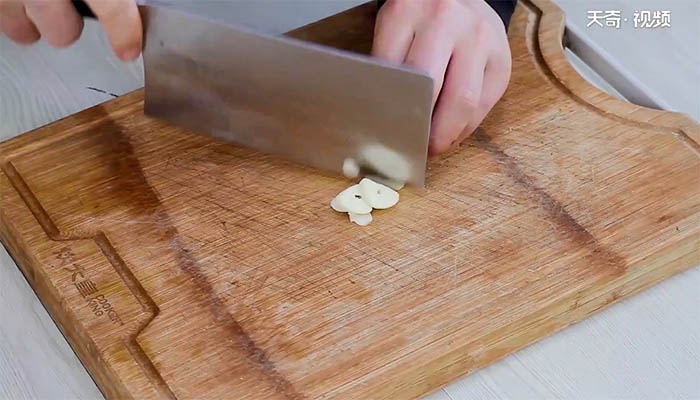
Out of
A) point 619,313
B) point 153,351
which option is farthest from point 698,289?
point 153,351

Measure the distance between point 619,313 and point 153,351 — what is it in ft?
1.52

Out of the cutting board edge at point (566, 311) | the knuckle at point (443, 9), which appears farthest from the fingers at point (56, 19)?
the cutting board edge at point (566, 311)

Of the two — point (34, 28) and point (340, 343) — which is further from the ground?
point (34, 28)

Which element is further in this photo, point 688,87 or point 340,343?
point 688,87

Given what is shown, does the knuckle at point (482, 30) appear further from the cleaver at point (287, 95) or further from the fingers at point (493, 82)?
the cleaver at point (287, 95)

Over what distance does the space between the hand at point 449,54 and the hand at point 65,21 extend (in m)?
0.26

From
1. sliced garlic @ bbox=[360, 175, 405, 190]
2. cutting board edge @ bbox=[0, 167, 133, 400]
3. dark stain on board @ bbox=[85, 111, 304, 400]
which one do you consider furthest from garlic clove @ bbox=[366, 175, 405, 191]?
cutting board edge @ bbox=[0, 167, 133, 400]

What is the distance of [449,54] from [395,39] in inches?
2.4

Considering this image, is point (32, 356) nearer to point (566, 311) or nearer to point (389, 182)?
point (389, 182)

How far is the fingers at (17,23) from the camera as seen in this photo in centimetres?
91

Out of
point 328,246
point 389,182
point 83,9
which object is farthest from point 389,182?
point 83,9

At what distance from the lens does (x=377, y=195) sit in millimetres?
932

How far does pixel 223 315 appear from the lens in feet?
2.75

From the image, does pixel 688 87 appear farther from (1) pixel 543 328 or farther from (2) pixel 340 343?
(2) pixel 340 343
